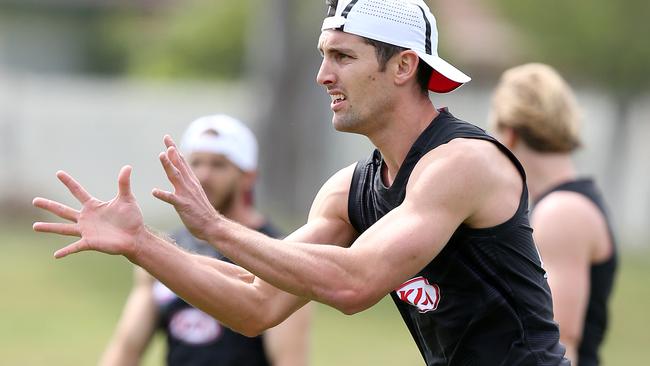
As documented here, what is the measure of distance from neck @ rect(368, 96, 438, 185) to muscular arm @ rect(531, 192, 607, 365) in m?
1.55

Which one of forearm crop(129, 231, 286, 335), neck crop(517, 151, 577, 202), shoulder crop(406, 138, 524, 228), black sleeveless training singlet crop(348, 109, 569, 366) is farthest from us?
neck crop(517, 151, 577, 202)

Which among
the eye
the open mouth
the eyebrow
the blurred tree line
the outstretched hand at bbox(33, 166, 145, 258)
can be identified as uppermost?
the eyebrow

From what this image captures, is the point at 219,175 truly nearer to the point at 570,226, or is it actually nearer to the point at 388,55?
the point at 570,226

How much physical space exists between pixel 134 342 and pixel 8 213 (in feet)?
56.9

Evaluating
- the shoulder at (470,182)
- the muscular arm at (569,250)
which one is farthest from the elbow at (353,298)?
the muscular arm at (569,250)

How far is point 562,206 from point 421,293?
1677 mm

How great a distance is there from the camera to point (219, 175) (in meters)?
6.72

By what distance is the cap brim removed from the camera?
4902 millimetres

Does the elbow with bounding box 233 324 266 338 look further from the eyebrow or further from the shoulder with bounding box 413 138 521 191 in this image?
the eyebrow

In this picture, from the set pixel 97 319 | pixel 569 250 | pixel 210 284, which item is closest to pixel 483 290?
pixel 210 284

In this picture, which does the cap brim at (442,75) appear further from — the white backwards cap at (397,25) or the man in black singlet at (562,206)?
the man in black singlet at (562,206)

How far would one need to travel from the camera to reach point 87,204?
4332 millimetres

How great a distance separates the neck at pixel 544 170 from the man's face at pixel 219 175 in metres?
1.44

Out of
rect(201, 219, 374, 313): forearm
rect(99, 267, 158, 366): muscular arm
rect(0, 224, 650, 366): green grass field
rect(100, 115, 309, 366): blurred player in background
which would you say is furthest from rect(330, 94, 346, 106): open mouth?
rect(0, 224, 650, 366): green grass field
